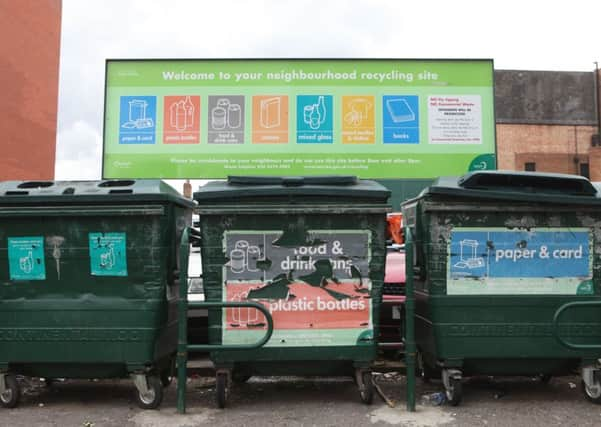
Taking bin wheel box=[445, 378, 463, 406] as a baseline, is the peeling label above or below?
above

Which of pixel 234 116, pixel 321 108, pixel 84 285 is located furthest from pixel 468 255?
pixel 234 116

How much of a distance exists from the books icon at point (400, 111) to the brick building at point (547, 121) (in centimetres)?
2749

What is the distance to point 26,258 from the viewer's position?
4.29 metres

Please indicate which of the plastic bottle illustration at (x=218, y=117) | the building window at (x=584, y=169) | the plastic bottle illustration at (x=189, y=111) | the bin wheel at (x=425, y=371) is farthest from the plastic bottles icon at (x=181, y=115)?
the building window at (x=584, y=169)

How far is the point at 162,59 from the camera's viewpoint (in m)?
8.34

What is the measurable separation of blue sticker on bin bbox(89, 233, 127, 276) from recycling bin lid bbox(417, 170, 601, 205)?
2328 mm

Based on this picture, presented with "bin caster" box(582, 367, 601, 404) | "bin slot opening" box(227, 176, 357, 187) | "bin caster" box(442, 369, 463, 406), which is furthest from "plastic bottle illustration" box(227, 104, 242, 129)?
"bin caster" box(582, 367, 601, 404)

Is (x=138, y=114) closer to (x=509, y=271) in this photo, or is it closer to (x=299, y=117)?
(x=299, y=117)

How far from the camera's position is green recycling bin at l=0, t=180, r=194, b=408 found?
4.18 metres

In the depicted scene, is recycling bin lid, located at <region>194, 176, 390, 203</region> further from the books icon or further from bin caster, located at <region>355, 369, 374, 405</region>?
the books icon

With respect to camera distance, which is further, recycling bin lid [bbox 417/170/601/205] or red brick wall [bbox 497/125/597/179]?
red brick wall [bbox 497/125/597/179]

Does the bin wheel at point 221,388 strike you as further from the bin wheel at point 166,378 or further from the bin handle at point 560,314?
the bin handle at point 560,314

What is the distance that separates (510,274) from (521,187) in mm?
671

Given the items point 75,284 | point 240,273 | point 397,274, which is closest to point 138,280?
point 75,284
